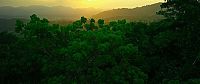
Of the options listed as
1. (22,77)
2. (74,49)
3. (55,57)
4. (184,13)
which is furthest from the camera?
(22,77)

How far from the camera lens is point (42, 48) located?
3131cm

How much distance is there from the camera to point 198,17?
1198 inches

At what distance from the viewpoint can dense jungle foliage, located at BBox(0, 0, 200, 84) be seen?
82.8 ft

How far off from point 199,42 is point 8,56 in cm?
2260

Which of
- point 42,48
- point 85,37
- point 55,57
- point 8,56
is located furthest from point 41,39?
point 8,56

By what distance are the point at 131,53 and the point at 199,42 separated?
7.42 metres

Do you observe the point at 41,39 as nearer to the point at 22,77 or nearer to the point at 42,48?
the point at 42,48

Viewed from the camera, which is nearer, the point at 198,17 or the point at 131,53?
the point at 131,53

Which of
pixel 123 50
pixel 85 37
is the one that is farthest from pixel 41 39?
pixel 123 50

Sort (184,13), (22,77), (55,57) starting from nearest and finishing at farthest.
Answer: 1. (55,57)
2. (184,13)
3. (22,77)

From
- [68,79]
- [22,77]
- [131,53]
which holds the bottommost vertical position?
[22,77]

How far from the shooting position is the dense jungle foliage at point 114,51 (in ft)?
82.8

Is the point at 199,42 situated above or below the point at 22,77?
above

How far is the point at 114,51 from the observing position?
2583cm
